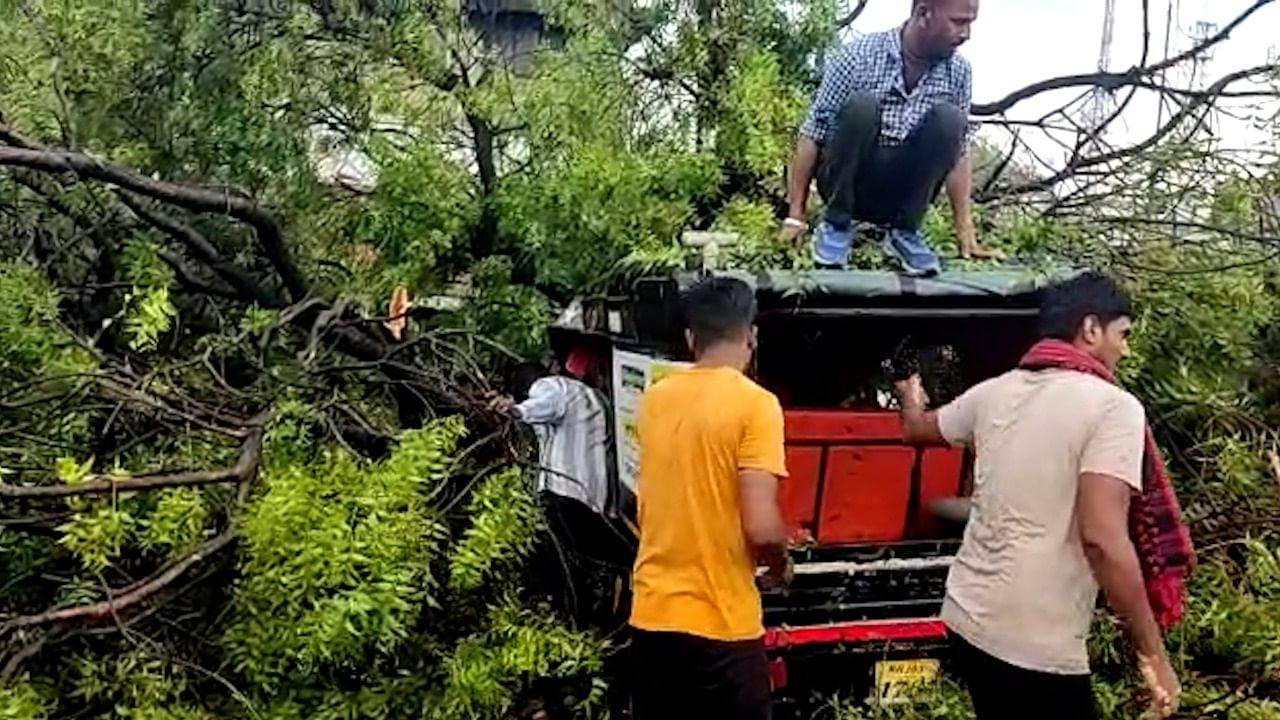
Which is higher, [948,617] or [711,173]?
[711,173]

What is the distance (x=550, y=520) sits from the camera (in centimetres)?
509

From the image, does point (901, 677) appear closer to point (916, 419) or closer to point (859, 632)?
point (859, 632)

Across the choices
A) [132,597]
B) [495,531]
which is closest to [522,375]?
[495,531]

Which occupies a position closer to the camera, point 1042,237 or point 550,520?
point 550,520

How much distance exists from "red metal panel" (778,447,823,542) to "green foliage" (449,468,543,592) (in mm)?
916

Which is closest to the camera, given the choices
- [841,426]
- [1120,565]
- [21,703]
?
[1120,565]

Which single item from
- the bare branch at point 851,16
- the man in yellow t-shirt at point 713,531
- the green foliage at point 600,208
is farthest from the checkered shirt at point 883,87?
the man in yellow t-shirt at point 713,531

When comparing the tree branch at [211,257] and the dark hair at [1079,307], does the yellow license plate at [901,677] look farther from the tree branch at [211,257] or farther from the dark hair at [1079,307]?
the tree branch at [211,257]

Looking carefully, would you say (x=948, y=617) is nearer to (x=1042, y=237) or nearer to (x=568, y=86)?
(x=1042, y=237)

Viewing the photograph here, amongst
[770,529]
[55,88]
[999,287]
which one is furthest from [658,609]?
[55,88]

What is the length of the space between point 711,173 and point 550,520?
174cm

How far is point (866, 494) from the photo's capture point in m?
5.12

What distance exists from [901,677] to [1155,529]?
5.44ft

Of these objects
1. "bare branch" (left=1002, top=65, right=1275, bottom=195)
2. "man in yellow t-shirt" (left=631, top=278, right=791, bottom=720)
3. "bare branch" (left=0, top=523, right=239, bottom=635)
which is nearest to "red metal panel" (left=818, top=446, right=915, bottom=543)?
"man in yellow t-shirt" (left=631, top=278, right=791, bottom=720)
